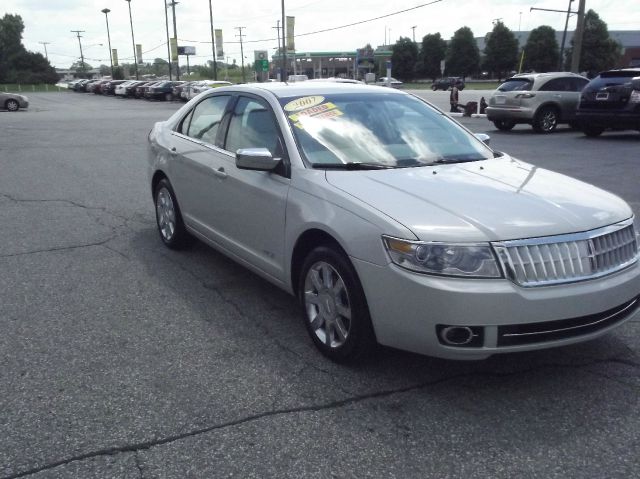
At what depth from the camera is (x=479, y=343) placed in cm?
292

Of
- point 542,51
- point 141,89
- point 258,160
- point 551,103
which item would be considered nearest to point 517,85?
point 551,103

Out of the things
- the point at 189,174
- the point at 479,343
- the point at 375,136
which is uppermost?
the point at 375,136

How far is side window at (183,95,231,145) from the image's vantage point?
496cm

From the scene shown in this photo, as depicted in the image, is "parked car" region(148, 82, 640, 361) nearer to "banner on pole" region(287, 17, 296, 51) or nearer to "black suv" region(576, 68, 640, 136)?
"black suv" region(576, 68, 640, 136)

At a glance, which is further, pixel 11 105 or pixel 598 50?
pixel 598 50

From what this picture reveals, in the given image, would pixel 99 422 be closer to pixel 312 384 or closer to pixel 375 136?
pixel 312 384

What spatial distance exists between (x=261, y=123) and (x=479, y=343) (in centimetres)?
230

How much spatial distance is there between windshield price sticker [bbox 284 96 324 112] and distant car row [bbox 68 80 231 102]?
3304cm

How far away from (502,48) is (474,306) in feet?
275

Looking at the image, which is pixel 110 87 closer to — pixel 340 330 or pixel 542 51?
pixel 542 51

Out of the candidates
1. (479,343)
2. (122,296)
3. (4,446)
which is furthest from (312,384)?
(122,296)

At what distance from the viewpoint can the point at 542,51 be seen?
231ft

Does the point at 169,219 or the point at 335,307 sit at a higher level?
the point at 335,307

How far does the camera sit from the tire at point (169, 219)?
5.65 meters
